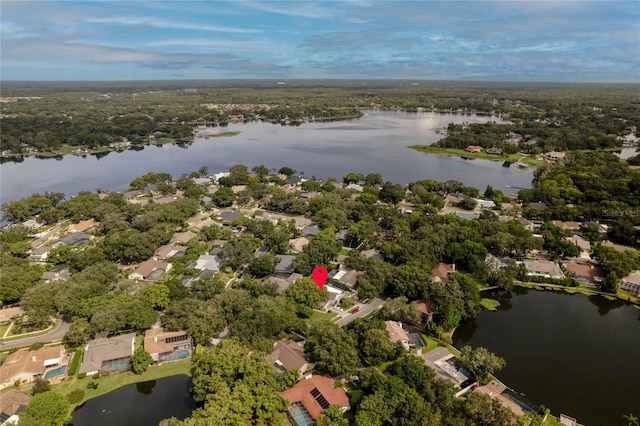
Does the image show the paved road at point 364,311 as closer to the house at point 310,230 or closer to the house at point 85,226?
the house at point 310,230

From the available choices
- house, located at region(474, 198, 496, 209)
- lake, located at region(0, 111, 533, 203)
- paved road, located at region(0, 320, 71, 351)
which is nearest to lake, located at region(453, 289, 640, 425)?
house, located at region(474, 198, 496, 209)

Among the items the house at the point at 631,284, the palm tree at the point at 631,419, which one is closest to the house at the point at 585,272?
the house at the point at 631,284

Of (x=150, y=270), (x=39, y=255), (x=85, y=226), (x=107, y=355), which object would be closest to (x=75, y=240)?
(x=39, y=255)

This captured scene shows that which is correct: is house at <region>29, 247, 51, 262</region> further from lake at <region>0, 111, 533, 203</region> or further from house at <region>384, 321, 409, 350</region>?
house at <region>384, 321, 409, 350</region>

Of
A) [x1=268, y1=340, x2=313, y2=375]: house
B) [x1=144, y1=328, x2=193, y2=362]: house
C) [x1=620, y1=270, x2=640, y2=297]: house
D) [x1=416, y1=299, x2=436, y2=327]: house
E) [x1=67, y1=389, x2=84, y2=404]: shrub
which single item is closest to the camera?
[x1=67, y1=389, x2=84, y2=404]: shrub

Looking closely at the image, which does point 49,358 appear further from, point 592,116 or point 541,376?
point 592,116

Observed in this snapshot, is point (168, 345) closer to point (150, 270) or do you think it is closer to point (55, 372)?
point (55, 372)
